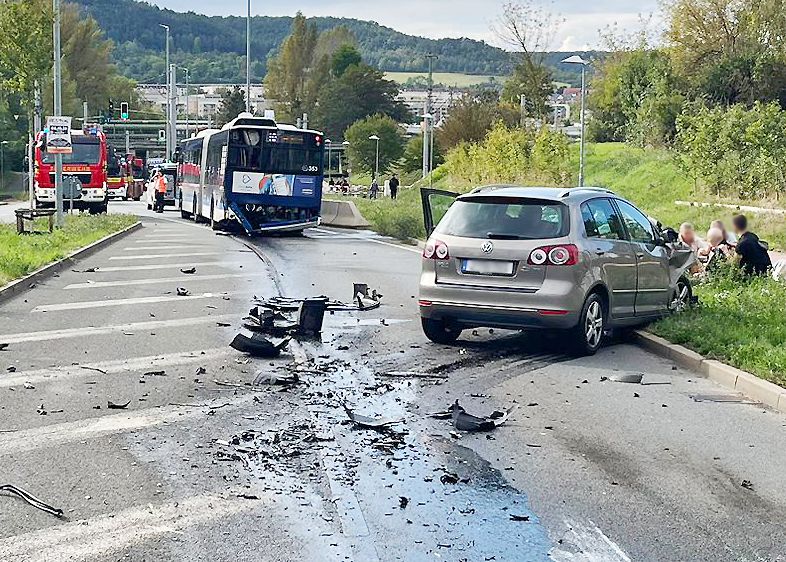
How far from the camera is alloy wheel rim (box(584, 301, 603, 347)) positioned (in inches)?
462

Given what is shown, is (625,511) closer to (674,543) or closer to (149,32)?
(674,543)

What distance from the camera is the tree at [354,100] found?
388ft

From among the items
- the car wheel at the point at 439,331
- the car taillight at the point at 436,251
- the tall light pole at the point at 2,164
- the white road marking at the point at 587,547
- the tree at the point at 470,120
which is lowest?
the tall light pole at the point at 2,164

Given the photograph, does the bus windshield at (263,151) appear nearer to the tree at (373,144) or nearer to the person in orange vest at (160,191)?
the person in orange vest at (160,191)

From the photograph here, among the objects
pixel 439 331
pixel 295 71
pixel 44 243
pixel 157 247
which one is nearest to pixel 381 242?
pixel 157 247

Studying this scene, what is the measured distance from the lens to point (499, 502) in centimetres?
641

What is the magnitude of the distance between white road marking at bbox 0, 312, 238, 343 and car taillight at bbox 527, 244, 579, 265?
4335 millimetres

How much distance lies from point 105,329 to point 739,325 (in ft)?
23.2

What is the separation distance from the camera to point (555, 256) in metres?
11.4

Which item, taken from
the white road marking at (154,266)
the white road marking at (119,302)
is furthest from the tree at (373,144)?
the white road marking at (119,302)

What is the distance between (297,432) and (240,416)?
2.30 feet

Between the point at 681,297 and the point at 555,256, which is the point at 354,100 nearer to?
the point at 681,297

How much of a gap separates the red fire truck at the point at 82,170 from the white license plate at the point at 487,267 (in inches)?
1360

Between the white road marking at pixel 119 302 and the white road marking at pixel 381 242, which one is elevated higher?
the white road marking at pixel 119 302
